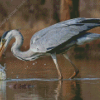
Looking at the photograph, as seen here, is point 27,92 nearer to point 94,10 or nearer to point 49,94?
point 49,94

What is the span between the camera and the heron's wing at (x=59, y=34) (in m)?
13.2

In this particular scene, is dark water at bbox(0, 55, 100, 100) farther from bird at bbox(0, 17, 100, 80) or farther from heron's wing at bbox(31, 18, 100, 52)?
heron's wing at bbox(31, 18, 100, 52)

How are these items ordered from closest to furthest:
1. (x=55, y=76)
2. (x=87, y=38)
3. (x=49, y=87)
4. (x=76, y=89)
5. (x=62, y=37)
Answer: (x=76, y=89) → (x=49, y=87) → (x=87, y=38) → (x=62, y=37) → (x=55, y=76)

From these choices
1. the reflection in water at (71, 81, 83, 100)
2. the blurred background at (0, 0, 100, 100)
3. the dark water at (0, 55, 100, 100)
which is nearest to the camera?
the reflection in water at (71, 81, 83, 100)

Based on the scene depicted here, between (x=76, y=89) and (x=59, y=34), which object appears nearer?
(x=76, y=89)

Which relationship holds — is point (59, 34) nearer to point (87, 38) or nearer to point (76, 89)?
point (87, 38)

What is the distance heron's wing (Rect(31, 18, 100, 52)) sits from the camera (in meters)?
13.2

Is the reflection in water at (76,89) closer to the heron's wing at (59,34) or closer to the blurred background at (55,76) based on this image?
the blurred background at (55,76)

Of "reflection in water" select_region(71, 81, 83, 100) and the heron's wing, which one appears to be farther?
the heron's wing

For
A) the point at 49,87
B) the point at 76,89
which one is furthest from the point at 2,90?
the point at 76,89

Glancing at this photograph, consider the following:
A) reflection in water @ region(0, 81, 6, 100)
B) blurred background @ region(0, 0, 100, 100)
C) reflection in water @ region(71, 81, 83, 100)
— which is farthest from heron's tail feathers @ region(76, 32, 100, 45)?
reflection in water @ region(0, 81, 6, 100)

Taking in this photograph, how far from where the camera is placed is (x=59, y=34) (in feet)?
44.0

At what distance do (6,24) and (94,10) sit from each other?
784cm

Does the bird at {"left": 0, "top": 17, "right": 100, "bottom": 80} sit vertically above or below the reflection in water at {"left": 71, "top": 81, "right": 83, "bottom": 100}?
above
